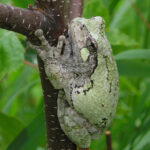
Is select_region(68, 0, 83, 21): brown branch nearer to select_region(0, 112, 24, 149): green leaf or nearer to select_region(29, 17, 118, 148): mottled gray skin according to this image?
select_region(29, 17, 118, 148): mottled gray skin

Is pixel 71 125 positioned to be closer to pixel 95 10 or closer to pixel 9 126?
pixel 9 126

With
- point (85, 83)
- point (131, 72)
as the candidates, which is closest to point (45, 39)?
point (85, 83)

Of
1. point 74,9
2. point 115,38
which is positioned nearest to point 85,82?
point 74,9

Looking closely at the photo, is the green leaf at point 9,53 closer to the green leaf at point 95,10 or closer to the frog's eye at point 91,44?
the frog's eye at point 91,44

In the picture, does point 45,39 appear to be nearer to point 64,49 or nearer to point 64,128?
point 64,49

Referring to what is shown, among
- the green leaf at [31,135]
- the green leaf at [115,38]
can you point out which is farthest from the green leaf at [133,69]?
the green leaf at [31,135]

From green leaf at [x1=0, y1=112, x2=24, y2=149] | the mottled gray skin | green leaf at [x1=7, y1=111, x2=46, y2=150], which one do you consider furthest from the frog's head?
green leaf at [x1=0, y1=112, x2=24, y2=149]

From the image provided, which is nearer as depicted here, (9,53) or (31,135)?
(9,53)
